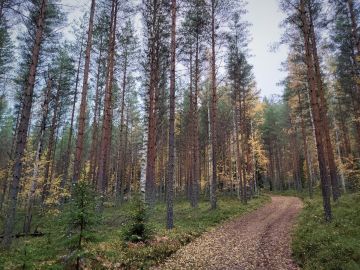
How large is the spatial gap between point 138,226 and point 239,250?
12.3ft

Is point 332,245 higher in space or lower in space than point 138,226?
lower

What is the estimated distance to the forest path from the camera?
25.4 feet

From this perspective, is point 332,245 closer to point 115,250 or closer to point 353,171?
point 115,250

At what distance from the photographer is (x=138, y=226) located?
9.34 m

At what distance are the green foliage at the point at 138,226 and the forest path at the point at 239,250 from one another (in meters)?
1.29

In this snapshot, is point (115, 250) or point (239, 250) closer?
point (115, 250)

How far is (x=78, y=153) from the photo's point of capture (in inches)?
451

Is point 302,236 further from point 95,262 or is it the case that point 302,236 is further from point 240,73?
point 240,73

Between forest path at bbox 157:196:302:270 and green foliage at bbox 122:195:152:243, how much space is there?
129 cm

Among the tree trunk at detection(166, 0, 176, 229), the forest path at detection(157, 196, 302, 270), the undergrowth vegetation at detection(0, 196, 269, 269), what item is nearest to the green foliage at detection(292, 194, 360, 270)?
the forest path at detection(157, 196, 302, 270)

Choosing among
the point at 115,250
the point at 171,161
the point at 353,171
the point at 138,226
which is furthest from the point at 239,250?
the point at 353,171

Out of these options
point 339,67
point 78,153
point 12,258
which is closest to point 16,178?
point 78,153

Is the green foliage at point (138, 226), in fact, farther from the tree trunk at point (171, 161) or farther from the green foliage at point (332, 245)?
the green foliage at point (332, 245)

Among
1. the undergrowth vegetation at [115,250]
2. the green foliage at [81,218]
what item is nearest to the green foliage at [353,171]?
the undergrowth vegetation at [115,250]
